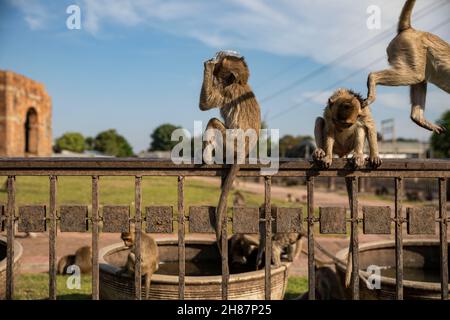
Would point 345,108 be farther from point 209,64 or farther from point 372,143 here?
point 209,64

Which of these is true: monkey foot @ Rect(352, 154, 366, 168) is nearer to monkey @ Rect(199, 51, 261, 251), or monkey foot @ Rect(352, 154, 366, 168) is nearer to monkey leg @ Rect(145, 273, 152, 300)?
monkey @ Rect(199, 51, 261, 251)

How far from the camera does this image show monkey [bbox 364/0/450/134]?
3031 mm

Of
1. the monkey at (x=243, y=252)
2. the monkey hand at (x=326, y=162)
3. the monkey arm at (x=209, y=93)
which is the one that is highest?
the monkey arm at (x=209, y=93)

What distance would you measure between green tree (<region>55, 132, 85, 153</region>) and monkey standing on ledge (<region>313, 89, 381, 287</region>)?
273 ft

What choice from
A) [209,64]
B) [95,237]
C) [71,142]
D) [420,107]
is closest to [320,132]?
[420,107]

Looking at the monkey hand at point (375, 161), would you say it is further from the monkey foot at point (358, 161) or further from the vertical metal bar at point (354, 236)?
the vertical metal bar at point (354, 236)

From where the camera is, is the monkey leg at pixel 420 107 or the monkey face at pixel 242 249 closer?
the monkey leg at pixel 420 107

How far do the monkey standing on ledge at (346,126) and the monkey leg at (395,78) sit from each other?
14cm

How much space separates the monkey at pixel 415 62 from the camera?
9.95 feet

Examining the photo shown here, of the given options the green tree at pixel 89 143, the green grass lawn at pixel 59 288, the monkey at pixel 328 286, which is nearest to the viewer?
the monkey at pixel 328 286

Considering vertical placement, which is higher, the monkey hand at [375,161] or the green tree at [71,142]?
the green tree at [71,142]

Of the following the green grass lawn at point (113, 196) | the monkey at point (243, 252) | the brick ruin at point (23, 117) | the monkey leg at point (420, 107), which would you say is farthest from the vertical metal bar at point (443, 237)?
the brick ruin at point (23, 117)

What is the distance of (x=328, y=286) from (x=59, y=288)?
4.20 metres

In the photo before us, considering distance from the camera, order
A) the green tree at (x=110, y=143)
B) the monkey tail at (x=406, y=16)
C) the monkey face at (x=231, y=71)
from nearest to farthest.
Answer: the monkey tail at (x=406, y=16), the monkey face at (x=231, y=71), the green tree at (x=110, y=143)
